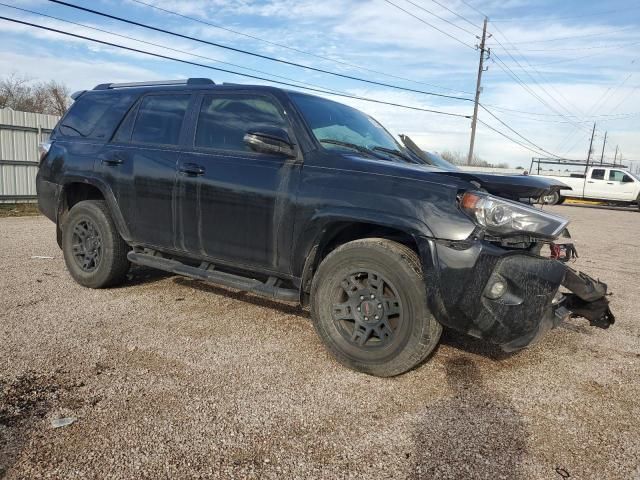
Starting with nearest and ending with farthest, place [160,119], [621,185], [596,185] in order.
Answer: [160,119] < [621,185] < [596,185]

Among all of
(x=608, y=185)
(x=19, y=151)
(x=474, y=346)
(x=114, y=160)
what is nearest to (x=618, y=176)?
(x=608, y=185)

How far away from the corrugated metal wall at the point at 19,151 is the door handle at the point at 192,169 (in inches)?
455

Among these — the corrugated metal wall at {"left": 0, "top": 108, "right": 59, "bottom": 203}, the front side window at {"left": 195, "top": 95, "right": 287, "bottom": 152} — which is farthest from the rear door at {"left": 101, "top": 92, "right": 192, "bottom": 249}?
the corrugated metal wall at {"left": 0, "top": 108, "right": 59, "bottom": 203}

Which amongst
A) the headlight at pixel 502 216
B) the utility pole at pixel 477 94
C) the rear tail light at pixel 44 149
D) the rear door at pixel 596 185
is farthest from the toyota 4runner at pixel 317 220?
the utility pole at pixel 477 94

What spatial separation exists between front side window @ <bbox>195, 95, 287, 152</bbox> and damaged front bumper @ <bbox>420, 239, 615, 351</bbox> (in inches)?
66.0

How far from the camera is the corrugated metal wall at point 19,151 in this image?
1311 cm

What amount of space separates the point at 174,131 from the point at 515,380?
3372 mm

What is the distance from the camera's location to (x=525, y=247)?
3025 millimetres

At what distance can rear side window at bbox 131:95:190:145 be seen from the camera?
4.36 metres

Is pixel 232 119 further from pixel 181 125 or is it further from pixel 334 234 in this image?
pixel 334 234

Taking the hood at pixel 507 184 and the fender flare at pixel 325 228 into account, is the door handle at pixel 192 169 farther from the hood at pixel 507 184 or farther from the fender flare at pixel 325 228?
the hood at pixel 507 184

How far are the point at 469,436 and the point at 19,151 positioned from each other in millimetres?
14404

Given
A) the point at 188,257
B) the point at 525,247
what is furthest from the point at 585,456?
the point at 188,257

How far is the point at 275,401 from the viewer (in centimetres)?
293
